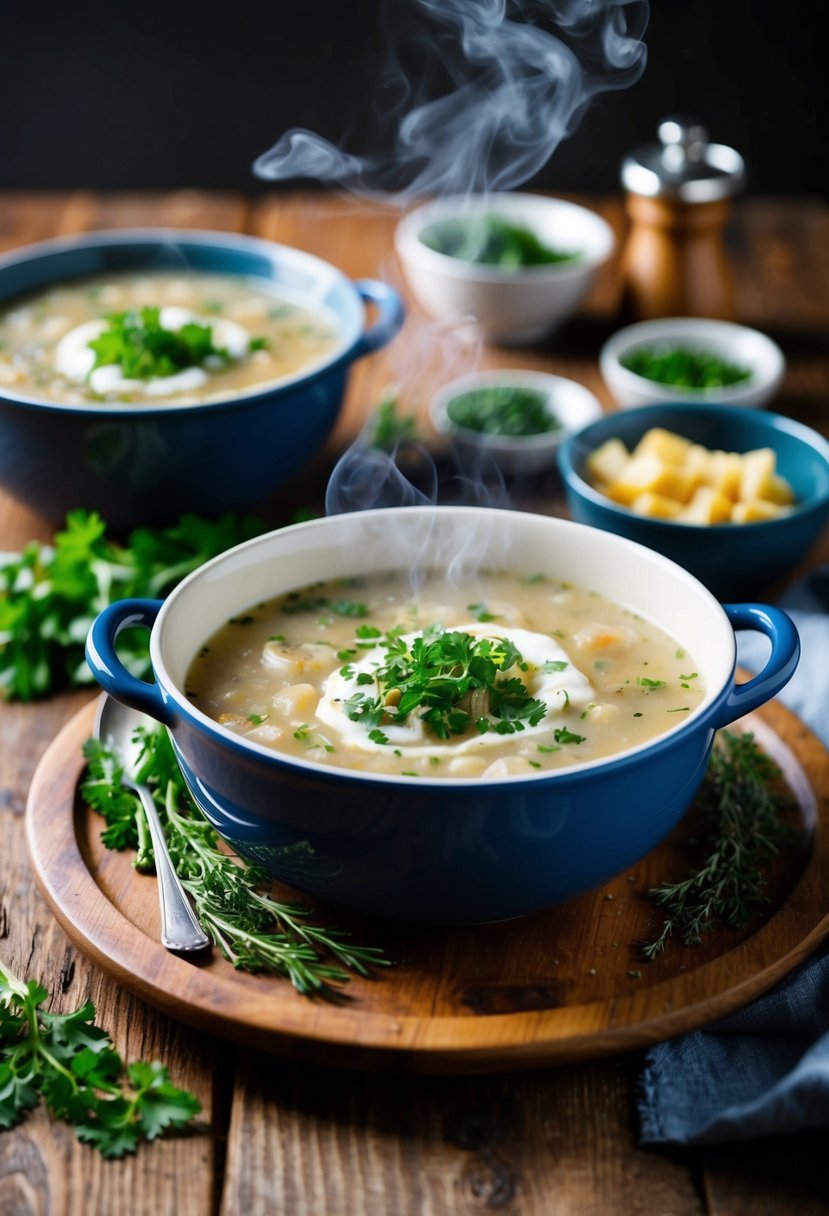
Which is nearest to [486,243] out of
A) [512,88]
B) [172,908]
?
[512,88]

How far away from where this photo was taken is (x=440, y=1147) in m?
1.75

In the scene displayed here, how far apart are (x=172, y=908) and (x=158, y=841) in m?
0.15

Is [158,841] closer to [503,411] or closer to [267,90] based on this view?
[503,411]

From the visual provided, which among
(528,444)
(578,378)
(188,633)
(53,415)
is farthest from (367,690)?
(578,378)

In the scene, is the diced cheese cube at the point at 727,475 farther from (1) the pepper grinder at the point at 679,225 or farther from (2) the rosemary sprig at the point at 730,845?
(1) the pepper grinder at the point at 679,225

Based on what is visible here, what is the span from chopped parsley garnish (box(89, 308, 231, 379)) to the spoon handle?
1268 millimetres

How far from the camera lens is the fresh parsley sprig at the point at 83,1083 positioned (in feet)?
5.75

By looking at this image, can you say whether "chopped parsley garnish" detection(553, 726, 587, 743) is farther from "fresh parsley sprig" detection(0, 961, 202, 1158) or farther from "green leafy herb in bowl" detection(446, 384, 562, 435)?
"green leafy herb in bowl" detection(446, 384, 562, 435)

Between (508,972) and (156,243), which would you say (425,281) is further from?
(508,972)

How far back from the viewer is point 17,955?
6.84 feet

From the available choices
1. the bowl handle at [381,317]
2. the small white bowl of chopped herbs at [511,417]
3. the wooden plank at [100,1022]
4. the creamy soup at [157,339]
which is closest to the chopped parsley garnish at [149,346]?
the creamy soup at [157,339]

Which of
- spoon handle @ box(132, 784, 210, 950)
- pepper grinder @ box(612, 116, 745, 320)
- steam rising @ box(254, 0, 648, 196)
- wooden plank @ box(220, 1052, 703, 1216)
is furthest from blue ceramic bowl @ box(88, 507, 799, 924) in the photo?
pepper grinder @ box(612, 116, 745, 320)

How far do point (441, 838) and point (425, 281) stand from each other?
95.7 inches

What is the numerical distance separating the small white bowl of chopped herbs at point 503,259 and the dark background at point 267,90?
5.47ft
